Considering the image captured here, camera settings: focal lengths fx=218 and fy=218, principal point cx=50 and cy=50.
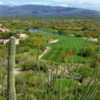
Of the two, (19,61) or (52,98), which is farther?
(19,61)

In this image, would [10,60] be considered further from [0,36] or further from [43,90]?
[0,36]

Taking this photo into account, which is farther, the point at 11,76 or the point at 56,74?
the point at 56,74

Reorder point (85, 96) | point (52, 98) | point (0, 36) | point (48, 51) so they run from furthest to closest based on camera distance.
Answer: point (0, 36), point (48, 51), point (52, 98), point (85, 96)

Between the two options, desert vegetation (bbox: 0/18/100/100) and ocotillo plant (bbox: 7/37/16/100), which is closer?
ocotillo plant (bbox: 7/37/16/100)

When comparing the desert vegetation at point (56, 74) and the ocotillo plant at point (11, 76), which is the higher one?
the ocotillo plant at point (11, 76)

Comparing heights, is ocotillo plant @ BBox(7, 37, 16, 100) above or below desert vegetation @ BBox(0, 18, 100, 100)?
above

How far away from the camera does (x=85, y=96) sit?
6.86 ft

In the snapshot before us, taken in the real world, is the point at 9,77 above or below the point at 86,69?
above

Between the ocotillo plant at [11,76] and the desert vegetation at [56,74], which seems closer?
the ocotillo plant at [11,76]

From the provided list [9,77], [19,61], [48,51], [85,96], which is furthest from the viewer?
[48,51]

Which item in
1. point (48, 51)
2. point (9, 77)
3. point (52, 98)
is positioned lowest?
point (48, 51)

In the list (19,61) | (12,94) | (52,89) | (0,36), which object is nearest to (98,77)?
(52,89)

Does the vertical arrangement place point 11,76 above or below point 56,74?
above

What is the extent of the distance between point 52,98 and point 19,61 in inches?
932
